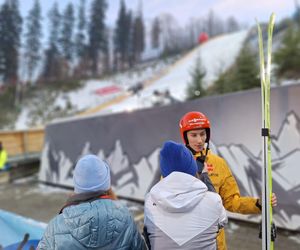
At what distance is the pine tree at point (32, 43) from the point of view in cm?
5016

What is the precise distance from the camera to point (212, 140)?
5.89 meters

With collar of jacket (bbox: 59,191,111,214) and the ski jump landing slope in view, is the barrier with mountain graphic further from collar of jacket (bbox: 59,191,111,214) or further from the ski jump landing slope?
the ski jump landing slope

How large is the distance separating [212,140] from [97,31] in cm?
5641

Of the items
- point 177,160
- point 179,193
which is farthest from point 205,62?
point 179,193

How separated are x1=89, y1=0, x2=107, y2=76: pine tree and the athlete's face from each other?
56.1 metres

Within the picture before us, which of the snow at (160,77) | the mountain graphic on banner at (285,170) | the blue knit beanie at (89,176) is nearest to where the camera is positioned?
the blue knit beanie at (89,176)

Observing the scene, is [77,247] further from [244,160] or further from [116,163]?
[116,163]

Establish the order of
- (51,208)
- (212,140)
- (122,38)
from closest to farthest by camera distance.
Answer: (212,140) < (51,208) < (122,38)

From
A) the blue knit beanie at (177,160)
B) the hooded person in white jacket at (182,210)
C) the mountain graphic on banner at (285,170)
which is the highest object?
the blue knit beanie at (177,160)

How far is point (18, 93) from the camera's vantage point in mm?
45406

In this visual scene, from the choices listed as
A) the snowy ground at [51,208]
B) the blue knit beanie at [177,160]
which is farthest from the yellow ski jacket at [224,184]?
the snowy ground at [51,208]

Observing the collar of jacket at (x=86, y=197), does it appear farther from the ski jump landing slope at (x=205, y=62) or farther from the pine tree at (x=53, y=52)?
the pine tree at (x=53, y=52)

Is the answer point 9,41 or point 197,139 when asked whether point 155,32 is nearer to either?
point 9,41

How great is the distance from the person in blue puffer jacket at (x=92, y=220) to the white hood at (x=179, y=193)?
0.29m
